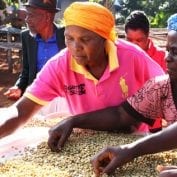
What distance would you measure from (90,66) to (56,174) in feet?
2.52

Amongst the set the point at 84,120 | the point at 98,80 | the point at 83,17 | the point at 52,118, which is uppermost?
the point at 83,17

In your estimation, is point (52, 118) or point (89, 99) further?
point (52, 118)

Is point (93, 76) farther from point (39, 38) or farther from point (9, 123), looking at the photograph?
point (39, 38)

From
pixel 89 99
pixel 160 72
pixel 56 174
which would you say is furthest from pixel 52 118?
pixel 56 174

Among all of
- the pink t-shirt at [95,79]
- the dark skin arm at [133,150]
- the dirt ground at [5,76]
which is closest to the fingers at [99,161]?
the dark skin arm at [133,150]

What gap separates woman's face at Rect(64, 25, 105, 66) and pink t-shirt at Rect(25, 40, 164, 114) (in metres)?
0.10

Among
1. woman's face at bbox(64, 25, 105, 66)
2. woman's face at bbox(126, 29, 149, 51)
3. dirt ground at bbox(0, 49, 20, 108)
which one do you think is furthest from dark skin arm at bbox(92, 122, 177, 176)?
dirt ground at bbox(0, 49, 20, 108)

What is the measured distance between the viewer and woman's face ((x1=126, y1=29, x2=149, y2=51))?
4.17 metres

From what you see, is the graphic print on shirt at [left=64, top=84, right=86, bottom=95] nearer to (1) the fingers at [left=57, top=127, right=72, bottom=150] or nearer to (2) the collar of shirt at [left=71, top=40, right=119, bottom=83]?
(2) the collar of shirt at [left=71, top=40, right=119, bottom=83]

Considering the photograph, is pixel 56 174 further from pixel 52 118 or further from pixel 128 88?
pixel 52 118

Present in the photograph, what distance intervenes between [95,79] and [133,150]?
0.68 metres

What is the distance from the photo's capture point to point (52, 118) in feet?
10.8

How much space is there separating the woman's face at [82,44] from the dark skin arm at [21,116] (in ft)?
1.34

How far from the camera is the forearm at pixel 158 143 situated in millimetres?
2053
